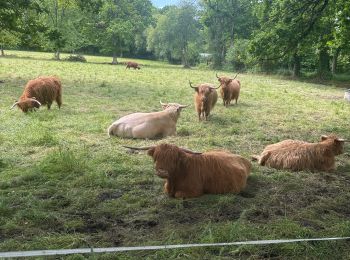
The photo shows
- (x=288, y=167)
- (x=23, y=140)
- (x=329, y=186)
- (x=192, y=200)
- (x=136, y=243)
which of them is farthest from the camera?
(x=23, y=140)

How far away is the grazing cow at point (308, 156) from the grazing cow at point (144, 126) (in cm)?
246

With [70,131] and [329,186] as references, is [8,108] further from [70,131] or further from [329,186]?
[329,186]

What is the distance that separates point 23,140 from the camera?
7.38 meters

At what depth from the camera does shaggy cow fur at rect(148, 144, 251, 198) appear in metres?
4.88

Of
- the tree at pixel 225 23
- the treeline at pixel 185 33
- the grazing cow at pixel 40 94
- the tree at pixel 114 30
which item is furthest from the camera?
the tree at pixel 225 23

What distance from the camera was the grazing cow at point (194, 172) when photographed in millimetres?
4879

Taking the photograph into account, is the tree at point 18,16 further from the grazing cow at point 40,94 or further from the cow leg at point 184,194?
the cow leg at point 184,194

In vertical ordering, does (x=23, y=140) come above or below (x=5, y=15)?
below

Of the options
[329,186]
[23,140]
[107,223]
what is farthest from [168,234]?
[23,140]

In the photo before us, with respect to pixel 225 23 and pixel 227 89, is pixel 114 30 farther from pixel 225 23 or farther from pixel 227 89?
pixel 227 89

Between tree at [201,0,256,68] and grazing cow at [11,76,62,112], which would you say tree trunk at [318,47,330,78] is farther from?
grazing cow at [11,76,62,112]

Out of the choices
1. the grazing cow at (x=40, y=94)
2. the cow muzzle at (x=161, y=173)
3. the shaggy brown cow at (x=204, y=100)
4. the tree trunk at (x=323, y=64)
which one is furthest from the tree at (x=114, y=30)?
the cow muzzle at (x=161, y=173)

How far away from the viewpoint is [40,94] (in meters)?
10.8

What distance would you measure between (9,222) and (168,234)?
159cm
